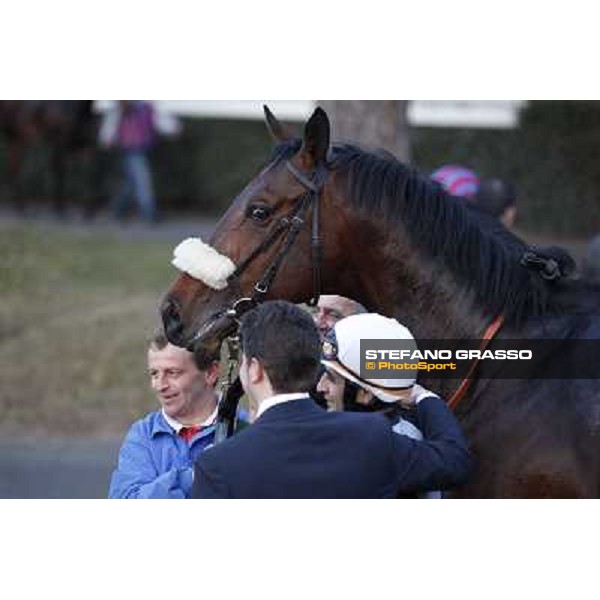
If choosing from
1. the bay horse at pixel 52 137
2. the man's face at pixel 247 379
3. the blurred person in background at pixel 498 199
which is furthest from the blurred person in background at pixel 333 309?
the bay horse at pixel 52 137

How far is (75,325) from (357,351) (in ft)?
21.1

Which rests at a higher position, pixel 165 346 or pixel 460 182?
pixel 460 182

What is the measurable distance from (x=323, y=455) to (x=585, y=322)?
3.55ft

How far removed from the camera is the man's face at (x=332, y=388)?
133 inches

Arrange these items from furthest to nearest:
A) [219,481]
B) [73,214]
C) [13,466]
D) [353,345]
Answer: [73,214], [13,466], [353,345], [219,481]

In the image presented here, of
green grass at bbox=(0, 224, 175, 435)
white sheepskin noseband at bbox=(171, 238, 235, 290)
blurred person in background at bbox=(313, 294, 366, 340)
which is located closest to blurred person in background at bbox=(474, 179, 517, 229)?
blurred person in background at bbox=(313, 294, 366, 340)

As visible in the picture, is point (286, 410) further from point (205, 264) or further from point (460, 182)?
point (460, 182)

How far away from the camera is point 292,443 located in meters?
2.98

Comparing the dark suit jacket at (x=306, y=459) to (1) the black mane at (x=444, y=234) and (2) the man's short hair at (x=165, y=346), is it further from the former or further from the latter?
(1) the black mane at (x=444, y=234)

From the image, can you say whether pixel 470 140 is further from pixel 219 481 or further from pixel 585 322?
pixel 219 481

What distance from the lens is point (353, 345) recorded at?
3367mm

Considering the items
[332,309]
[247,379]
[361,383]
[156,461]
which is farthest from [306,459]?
[332,309]

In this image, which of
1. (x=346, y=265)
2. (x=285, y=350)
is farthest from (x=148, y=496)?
(x=346, y=265)

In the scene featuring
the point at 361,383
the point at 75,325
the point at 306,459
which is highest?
the point at 361,383
